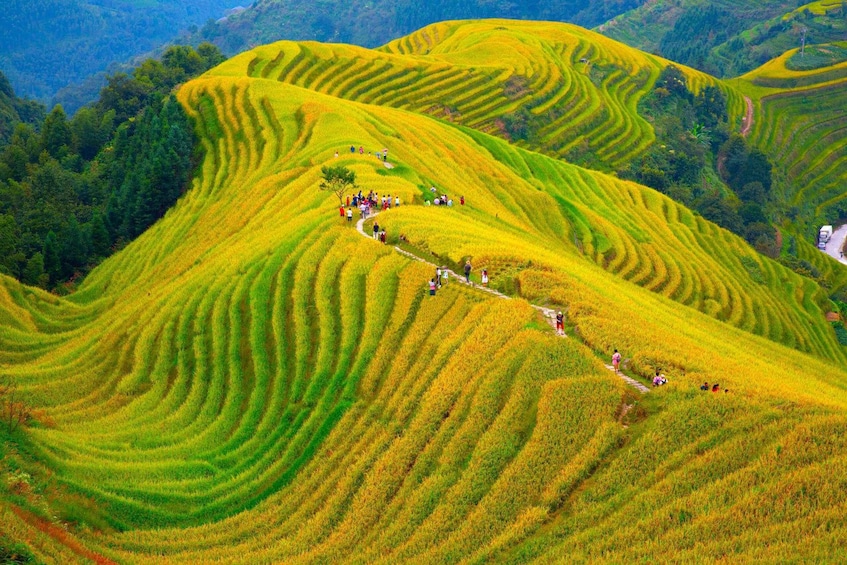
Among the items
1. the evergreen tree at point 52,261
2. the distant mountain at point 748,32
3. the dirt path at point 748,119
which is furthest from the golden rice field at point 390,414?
the distant mountain at point 748,32

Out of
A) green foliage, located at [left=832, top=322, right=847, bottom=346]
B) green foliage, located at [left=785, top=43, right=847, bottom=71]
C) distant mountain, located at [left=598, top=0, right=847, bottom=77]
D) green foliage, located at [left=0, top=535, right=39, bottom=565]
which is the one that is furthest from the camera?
distant mountain, located at [left=598, top=0, right=847, bottom=77]

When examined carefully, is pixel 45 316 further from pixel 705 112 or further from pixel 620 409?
pixel 705 112

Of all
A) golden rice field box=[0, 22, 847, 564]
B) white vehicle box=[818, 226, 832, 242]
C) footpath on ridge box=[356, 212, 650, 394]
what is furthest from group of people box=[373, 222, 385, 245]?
white vehicle box=[818, 226, 832, 242]

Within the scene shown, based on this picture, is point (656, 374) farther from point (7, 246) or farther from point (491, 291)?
point (7, 246)

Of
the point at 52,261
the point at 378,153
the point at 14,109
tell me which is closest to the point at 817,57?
the point at 378,153

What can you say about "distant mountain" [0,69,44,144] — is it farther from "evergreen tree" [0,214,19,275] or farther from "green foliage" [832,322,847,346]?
"green foliage" [832,322,847,346]
